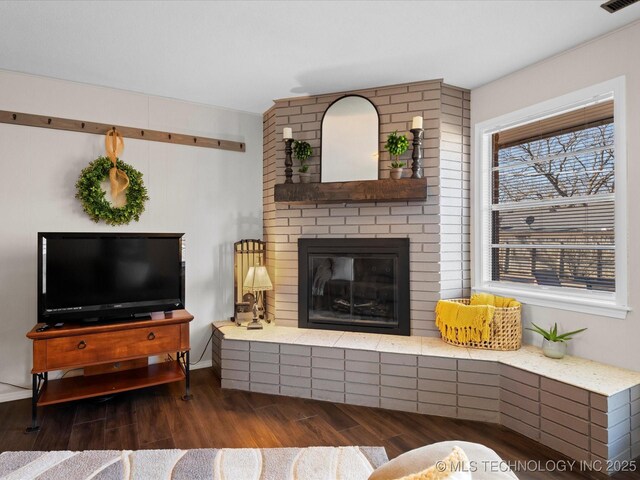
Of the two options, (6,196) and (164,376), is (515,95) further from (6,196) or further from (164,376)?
(6,196)

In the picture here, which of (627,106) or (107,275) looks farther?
(107,275)

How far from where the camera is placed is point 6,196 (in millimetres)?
2727

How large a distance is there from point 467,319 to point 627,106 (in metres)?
1.64

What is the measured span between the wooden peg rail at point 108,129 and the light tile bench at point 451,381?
171 cm

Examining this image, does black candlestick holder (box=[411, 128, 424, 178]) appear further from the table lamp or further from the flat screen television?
the flat screen television

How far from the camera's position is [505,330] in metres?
2.60

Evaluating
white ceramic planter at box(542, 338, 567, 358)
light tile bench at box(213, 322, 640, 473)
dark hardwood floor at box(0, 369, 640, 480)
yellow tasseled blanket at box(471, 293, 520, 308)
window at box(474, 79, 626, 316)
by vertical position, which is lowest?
dark hardwood floor at box(0, 369, 640, 480)

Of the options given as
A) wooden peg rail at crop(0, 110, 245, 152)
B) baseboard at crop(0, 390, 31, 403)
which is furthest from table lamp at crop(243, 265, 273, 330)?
baseboard at crop(0, 390, 31, 403)

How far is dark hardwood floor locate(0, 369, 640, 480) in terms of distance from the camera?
86.1 inches

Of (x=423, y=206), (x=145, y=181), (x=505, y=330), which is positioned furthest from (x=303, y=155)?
(x=505, y=330)

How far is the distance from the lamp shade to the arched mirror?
38.0 inches

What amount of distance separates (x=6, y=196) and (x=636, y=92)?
14.0ft

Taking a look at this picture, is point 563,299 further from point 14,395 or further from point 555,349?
point 14,395

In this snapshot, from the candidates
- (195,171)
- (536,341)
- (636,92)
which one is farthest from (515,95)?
(195,171)
